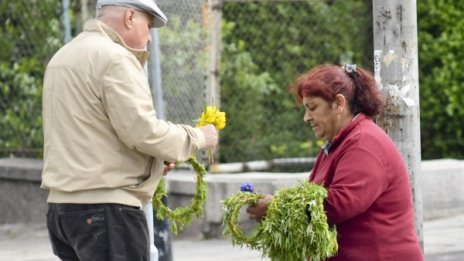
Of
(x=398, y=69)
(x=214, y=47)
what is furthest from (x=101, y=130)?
(x=214, y=47)

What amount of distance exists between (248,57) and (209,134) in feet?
18.2

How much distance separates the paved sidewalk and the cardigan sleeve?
4069 millimetres

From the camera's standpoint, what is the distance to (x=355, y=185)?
4.71m

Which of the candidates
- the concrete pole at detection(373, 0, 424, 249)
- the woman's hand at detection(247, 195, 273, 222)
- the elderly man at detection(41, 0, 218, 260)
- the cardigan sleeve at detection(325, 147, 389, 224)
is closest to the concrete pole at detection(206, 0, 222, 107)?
the concrete pole at detection(373, 0, 424, 249)

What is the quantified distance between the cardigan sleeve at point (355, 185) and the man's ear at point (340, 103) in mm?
219

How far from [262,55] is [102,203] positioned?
6.06 metres

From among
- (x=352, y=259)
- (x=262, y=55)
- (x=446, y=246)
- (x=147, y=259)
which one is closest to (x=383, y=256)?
(x=352, y=259)

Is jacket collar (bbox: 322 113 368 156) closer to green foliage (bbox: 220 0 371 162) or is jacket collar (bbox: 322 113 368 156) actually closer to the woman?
the woman

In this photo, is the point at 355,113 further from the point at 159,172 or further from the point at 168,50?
the point at 168,50

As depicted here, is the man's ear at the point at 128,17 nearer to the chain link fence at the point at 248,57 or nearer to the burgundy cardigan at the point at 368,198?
the burgundy cardigan at the point at 368,198

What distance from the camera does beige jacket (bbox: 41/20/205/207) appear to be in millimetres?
4895

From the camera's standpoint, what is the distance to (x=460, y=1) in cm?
1133

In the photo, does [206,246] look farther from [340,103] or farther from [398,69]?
[340,103]

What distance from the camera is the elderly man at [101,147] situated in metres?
4.90
